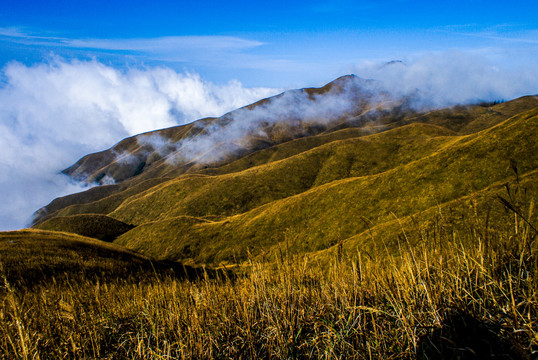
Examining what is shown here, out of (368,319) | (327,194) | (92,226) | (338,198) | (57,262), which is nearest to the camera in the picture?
(368,319)

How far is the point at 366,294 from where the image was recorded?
5309 mm

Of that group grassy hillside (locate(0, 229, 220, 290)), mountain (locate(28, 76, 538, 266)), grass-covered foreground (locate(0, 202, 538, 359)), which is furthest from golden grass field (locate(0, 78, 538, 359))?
mountain (locate(28, 76, 538, 266))

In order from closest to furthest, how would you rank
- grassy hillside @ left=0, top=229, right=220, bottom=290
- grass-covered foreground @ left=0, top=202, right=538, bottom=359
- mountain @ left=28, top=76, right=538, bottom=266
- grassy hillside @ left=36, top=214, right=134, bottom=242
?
grass-covered foreground @ left=0, top=202, right=538, bottom=359, grassy hillside @ left=0, top=229, right=220, bottom=290, mountain @ left=28, top=76, right=538, bottom=266, grassy hillside @ left=36, top=214, right=134, bottom=242

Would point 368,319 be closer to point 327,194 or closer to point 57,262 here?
point 57,262

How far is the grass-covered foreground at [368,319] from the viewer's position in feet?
11.0

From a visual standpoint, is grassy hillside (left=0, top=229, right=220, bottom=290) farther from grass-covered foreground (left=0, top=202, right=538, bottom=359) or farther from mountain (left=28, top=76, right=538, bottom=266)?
grass-covered foreground (left=0, top=202, right=538, bottom=359)

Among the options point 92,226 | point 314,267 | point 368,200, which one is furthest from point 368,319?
point 92,226

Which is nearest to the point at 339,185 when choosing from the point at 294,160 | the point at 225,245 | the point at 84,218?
the point at 225,245

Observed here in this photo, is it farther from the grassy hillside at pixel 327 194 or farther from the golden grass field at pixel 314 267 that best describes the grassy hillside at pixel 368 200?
the golden grass field at pixel 314 267

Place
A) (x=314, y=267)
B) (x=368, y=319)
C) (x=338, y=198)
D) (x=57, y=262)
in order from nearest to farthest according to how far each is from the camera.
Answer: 1. (x=368, y=319)
2. (x=314, y=267)
3. (x=57, y=262)
4. (x=338, y=198)

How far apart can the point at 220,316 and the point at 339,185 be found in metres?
65.6

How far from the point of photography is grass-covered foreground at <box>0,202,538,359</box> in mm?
3355

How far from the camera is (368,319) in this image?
14.7 feet

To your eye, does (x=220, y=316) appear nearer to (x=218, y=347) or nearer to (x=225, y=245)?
(x=218, y=347)
